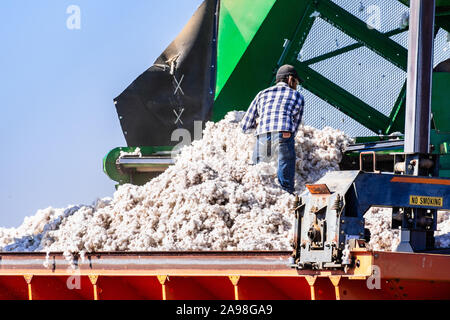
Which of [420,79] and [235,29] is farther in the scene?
[235,29]

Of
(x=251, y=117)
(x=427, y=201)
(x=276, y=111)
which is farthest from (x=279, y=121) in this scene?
(x=427, y=201)

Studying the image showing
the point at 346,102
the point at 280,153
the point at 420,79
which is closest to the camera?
the point at 420,79

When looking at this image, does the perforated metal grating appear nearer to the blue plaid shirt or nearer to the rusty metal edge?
the blue plaid shirt

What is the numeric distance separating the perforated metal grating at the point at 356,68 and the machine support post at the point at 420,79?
10.7 feet

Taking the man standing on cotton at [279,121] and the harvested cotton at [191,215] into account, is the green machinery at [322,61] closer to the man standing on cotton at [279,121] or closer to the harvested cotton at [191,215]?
the man standing on cotton at [279,121]

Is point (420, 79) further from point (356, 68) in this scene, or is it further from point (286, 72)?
point (356, 68)

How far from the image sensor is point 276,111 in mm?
5809

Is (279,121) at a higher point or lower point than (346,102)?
lower

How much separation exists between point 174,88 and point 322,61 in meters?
1.29

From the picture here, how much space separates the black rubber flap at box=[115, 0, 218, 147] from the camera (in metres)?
7.00

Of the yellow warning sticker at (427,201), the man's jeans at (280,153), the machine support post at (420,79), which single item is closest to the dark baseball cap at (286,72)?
the man's jeans at (280,153)

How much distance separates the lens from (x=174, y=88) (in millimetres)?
7074

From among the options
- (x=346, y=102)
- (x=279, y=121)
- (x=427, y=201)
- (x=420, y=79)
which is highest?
(x=346, y=102)

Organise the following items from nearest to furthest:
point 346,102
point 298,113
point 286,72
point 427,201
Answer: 1. point 427,201
2. point 298,113
3. point 286,72
4. point 346,102
